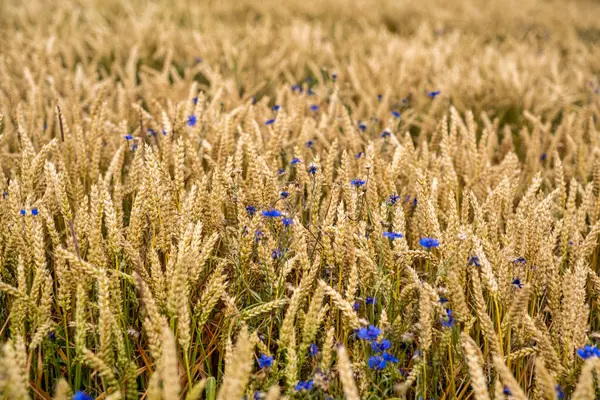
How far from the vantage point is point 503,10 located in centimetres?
848

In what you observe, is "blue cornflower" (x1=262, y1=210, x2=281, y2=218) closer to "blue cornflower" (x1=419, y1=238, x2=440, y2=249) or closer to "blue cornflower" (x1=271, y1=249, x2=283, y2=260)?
"blue cornflower" (x1=271, y1=249, x2=283, y2=260)

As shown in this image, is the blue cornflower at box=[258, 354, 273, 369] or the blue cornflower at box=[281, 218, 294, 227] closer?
the blue cornflower at box=[258, 354, 273, 369]

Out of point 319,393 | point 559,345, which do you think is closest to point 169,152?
point 319,393

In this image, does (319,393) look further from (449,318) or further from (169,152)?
(169,152)

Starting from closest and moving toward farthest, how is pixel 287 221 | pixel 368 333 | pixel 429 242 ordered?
pixel 368 333, pixel 429 242, pixel 287 221

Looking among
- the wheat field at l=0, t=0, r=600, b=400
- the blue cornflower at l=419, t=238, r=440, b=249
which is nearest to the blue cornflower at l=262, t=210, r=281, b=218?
the wheat field at l=0, t=0, r=600, b=400

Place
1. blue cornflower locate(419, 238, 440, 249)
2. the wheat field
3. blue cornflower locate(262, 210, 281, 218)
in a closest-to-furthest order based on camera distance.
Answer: the wheat field
blue cornflower locate(419, 238, 440, 249)
blue cornflower locate(262, 210, 281, 218)

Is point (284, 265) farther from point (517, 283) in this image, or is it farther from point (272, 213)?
point (517, 283)

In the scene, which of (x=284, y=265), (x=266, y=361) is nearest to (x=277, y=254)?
(x=284, y=265)

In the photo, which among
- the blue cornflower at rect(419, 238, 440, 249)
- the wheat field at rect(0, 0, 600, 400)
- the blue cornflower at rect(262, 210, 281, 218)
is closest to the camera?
the wheat field at rect(0, 0, 600, 400)

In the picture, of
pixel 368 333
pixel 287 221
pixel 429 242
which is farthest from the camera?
pixel 287 221

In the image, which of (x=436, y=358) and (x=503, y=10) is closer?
(x=436, y=358)

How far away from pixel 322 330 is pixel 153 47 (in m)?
3.81

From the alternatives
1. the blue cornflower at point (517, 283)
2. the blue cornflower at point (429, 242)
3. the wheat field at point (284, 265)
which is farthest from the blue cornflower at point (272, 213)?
the blue cornflower at point (517, 283)
